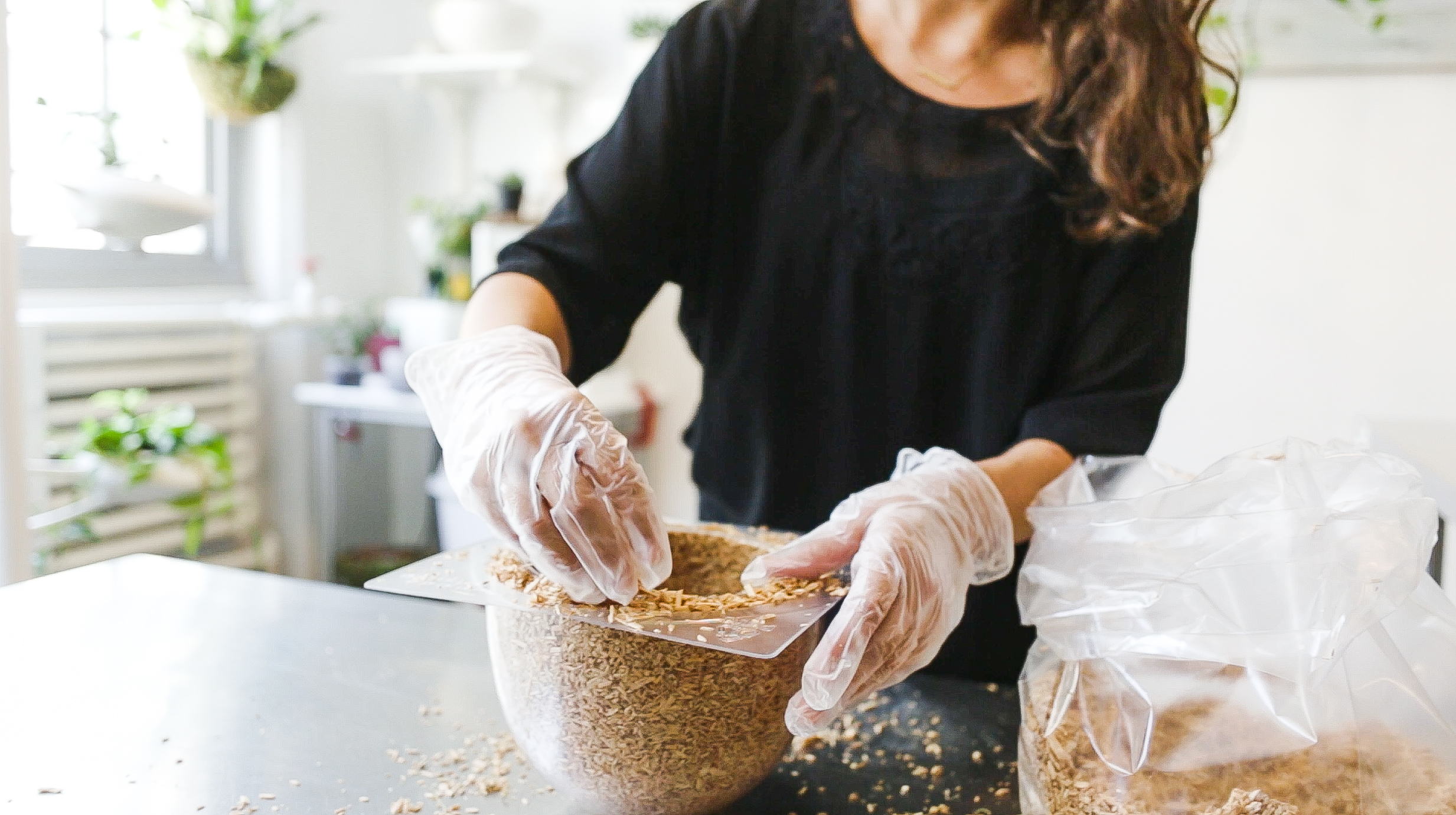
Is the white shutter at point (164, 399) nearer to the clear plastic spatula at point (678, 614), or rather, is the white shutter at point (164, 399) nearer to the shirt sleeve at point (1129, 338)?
the clear plastic spatula at point (678, 614)

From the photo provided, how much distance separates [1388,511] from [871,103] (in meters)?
0.59

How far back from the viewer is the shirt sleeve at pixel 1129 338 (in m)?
0.95

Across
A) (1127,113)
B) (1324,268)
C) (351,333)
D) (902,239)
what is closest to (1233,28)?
(1324,268)

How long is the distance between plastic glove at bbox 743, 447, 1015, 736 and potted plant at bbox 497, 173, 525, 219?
80.9 inches

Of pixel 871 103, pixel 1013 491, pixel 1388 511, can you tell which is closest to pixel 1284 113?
pixel 871 103

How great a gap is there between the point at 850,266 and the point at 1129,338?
0.27m

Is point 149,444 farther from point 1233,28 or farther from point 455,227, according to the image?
point 1233,28

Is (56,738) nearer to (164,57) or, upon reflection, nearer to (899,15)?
(899,15)

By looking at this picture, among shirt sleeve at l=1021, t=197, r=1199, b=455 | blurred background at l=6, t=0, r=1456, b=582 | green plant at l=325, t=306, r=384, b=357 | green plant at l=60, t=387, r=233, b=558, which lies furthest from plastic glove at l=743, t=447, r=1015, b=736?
green plant at l=325, t=306, r=384, b=357

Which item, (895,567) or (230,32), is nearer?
(895,567)

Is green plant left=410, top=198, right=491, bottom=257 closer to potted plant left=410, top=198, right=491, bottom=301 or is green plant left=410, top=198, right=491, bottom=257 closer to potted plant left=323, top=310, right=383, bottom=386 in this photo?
potted plant left=410, top=198, right=491, bottom=301

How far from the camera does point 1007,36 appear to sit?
1.05 metres

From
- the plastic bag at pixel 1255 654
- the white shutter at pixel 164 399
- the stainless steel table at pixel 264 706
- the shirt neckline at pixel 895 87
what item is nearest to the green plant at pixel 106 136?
the white shutter at pixel 164 399

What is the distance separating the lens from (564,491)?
614 millimetres
